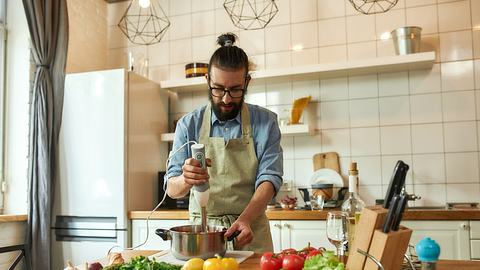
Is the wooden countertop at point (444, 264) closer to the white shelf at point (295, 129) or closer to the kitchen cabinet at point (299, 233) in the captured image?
the kitchen cabinet at point (299, 233)

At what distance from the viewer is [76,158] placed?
321cm

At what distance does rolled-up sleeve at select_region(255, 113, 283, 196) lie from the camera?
6.09 ft

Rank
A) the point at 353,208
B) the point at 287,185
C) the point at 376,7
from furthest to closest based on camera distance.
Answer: the point at 287,185
the point at 376,7
the point at 353,208

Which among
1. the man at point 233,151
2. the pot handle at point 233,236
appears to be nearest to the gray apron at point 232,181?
the man at point 233,151

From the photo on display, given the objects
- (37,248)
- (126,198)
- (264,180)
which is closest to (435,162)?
(264,180)

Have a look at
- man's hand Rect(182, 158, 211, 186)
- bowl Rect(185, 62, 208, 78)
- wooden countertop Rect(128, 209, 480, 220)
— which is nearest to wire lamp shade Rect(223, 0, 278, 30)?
bowl Rect(185, 62, 208, 78)

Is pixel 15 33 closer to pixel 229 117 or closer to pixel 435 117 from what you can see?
pixel 229 117

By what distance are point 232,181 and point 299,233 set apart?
1.04 metres

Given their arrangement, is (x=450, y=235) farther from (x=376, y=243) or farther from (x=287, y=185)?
(x=376, y=243)

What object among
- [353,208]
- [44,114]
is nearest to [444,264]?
[353,208]

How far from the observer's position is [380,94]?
3.26 m

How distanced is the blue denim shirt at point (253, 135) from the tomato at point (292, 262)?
65 centimetres

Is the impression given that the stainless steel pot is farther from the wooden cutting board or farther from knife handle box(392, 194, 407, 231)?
the wooden cutting board

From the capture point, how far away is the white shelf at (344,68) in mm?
2963
